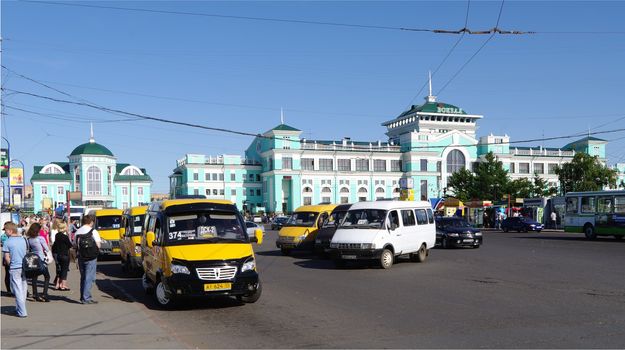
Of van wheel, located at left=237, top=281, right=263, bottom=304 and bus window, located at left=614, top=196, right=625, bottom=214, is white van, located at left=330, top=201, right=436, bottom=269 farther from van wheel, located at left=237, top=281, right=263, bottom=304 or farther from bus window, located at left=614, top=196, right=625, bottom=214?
bus window, located at left=614, top=196, right=625, bottom=214

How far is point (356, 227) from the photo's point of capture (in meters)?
19.5

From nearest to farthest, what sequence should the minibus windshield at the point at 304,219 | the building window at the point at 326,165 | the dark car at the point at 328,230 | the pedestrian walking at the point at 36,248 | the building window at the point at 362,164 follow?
the pedestrian walking at the point at 36,248 → the dark car at the point at 328,230 → the minibus windshield at the point at 304,219 → the building window at the point at 326,165 → the building window at the point at 362,164

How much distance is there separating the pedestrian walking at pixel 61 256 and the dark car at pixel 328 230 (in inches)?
394

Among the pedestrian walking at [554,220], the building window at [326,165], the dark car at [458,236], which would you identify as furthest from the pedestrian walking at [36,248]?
the building window at [326,165]

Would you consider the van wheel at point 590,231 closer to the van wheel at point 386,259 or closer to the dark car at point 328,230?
the dark car at point 328,230

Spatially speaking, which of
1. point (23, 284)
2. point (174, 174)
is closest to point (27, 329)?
point (23, 284)

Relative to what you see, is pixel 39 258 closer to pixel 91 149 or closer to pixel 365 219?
pixel 365 219

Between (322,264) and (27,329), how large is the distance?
12.6m

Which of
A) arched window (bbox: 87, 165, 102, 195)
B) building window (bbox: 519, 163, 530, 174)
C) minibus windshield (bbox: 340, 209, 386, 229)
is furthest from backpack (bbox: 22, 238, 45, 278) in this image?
building window (bbox: 519, 163, 530, 174)

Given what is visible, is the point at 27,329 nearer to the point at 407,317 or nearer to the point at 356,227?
the point at 407,317

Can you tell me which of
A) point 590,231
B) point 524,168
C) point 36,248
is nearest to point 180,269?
point 36,248

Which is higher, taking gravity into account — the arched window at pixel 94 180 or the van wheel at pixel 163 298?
the arched window at pixel 94 180

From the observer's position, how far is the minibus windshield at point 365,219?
1947cm

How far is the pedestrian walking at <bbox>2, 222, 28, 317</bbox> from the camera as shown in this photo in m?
10.7
